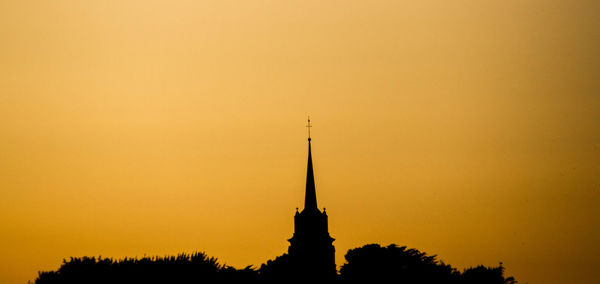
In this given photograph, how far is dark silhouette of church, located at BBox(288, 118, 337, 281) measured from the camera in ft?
525

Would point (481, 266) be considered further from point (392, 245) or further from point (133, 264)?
point (133, 264)

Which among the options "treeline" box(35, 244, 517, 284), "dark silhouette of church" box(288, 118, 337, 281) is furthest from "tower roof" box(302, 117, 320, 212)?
"treeline" box(35, 244, 517, 284)

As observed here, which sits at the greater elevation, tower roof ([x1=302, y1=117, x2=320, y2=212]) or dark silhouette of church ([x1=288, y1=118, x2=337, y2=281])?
tower roof ([x1=302, y1=117, x2=320, y2=212])

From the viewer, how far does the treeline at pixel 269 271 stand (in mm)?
110875

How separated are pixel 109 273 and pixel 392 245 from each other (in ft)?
124

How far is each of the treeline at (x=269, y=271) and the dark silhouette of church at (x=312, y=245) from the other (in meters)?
2.16

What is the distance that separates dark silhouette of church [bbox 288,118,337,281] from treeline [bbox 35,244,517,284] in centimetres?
216

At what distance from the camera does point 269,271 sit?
478 ft

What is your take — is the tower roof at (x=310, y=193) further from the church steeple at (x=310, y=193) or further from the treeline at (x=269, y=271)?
the treeline at (x=269, y=271)

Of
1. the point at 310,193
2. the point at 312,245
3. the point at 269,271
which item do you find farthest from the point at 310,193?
the point at 269,271

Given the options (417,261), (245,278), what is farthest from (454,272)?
(245,278)

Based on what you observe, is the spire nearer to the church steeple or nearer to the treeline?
the church steeple

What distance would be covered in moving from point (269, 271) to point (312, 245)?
1847 centimetres

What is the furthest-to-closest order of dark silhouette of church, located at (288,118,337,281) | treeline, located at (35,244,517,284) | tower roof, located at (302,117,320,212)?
tower roof, located at (302,117,320,212), dark silhouette of church, located at (288,118,337,281), treeline, located at (35,244,517,284)
